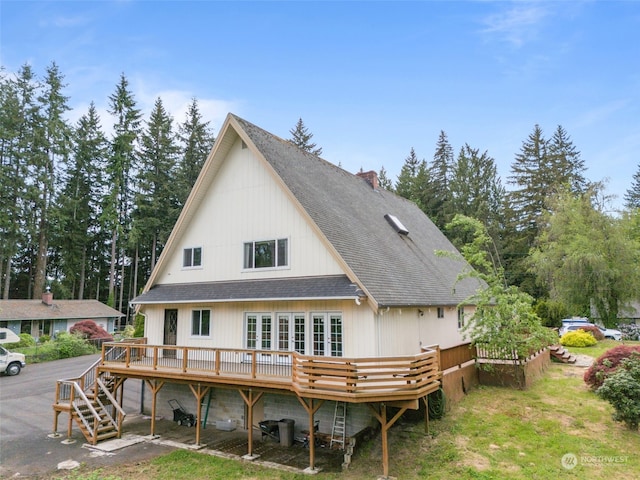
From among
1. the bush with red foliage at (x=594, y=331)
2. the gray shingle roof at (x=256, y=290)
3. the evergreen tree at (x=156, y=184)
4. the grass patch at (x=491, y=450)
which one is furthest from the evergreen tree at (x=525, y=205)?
the evergreen tree at (x=156, y=184)

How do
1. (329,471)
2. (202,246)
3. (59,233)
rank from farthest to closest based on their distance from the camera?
(59,233), (202,246), (329,471)

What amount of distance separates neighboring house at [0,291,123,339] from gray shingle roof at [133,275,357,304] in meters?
24.0

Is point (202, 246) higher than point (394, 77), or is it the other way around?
point (394, 77)

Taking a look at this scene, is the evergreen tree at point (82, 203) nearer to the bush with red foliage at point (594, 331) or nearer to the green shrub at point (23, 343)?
the green shrub at point (23, 343)

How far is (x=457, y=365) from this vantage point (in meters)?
14.6

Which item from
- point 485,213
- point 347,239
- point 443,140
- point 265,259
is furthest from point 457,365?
point 443,140

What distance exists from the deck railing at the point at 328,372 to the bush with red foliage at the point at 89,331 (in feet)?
78.6

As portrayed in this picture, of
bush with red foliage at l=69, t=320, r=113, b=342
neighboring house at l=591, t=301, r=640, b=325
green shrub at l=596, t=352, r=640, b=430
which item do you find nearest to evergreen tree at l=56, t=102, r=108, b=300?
bush with red foliage at l=69, t=320, r=113, b=342

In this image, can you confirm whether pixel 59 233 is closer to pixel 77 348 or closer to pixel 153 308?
pixel 77 348

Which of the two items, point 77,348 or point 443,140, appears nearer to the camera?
point 77,348

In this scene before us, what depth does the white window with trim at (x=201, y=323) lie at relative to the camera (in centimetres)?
1564

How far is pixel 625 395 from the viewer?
1125cm

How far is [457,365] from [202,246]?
1087cm

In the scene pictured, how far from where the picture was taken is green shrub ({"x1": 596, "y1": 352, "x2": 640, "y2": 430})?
1104 centimetres
